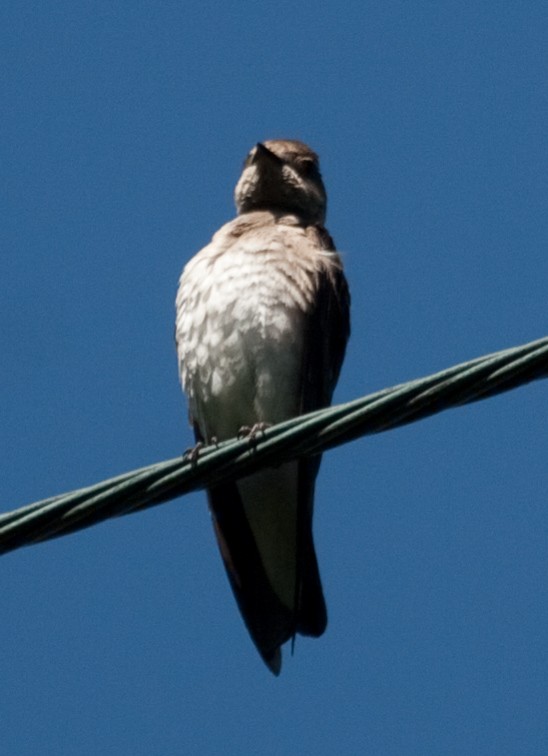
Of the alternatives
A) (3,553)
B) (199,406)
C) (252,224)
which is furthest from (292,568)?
(3,553)

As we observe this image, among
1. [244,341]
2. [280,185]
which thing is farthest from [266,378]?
[280,185]

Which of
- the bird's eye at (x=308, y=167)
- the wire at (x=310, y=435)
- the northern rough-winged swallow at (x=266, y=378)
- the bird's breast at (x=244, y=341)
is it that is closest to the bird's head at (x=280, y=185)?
the bird's eye at (x=308, y=167)

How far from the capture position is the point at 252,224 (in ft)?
30.2

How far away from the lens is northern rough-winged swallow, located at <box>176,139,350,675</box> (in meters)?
7.93

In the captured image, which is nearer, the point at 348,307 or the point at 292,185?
the point at 348,307

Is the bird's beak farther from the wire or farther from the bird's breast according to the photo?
the wire

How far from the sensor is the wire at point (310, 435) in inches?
193

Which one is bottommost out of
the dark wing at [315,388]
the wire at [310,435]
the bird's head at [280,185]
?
the wire at [310,435]

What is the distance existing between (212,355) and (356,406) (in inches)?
117

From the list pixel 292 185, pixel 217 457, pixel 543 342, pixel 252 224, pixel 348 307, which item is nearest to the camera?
pixel 543 342

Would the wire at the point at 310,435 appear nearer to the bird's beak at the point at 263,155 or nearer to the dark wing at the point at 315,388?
the dark wing at the point at 315,388

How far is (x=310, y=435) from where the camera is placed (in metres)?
5.23

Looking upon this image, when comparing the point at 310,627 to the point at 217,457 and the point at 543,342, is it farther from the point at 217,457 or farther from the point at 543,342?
the point at 543,342

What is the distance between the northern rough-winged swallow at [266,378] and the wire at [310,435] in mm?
2568
